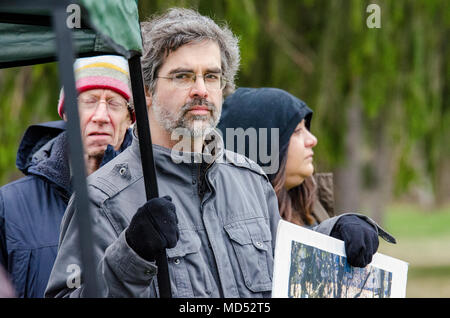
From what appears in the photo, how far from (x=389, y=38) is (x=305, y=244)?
515cm

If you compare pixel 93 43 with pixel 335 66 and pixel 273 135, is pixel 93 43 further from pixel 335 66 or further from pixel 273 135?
pixel 335 66

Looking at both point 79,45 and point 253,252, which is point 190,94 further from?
point 253,252

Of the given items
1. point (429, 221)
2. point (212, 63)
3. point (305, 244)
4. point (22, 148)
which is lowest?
point (429, 221)

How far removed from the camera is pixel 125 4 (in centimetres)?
214

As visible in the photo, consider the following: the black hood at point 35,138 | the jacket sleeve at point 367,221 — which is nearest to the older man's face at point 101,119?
the black hood at point 35,138

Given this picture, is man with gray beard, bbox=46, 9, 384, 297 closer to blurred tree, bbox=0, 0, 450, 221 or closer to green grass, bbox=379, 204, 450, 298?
blurred tree, bbox=0, 0, 450, 221

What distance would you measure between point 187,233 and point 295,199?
134 centimetres

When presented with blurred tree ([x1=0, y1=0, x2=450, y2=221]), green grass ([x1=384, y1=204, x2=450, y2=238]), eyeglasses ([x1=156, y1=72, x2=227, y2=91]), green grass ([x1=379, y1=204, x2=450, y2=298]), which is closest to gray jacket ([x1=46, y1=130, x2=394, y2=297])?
eyeglasses ([x1=156, y1=72, x2=227, y2=91])

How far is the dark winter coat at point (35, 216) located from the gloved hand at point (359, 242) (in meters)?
1.04

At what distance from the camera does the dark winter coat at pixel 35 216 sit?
297 centimetres

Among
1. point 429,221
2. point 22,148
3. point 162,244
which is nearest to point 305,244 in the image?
point 162,244

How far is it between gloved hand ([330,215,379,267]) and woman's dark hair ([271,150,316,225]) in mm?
868

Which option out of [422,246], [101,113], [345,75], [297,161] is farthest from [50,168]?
[422,246]

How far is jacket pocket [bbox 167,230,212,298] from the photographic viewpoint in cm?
241
